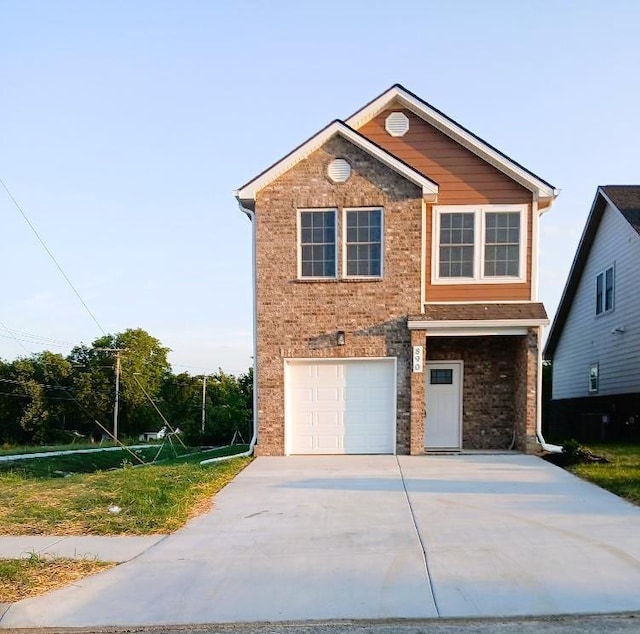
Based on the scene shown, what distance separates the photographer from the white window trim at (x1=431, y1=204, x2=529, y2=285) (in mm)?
13281

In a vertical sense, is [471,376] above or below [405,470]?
above

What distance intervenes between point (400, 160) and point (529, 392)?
5581 millimetres

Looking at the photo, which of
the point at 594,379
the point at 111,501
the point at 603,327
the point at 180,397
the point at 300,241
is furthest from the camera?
the point at 180,397

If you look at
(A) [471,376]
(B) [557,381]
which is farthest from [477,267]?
(B) [557,381]

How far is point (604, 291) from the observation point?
62.7 ft

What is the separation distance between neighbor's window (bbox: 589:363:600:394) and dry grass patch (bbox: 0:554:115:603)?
58.1 ft

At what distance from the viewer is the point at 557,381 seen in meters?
24.2

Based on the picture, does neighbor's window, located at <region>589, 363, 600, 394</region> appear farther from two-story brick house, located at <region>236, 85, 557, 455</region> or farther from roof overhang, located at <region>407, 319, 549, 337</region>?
roof overhang, located at <region>407, 319, 549, 337</region>

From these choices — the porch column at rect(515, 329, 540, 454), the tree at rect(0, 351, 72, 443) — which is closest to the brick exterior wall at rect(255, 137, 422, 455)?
the porch column at rect(515, 329, 540, 454)

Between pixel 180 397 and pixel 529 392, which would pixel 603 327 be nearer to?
pixel 529 392

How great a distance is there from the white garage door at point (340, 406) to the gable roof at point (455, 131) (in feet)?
16.1

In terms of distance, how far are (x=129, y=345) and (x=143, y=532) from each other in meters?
52.9

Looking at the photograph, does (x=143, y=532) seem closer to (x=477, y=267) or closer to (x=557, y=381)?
(x=477, y=267)

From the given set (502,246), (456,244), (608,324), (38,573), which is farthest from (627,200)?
(38,573)
